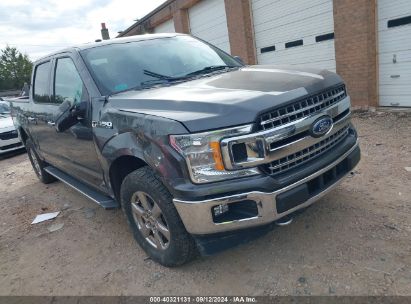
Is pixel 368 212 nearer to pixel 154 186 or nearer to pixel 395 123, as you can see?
pixel 154 186

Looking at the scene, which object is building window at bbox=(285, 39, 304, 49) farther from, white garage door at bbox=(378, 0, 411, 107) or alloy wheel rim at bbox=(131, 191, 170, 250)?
alloy wheel rim at bbox=(131, 191, 170, 250)

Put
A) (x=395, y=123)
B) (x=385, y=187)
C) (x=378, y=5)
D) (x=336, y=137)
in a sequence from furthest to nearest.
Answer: (x=378, y=5), (x=395, y=123), (x=385, y=187), (x=336, y=137)

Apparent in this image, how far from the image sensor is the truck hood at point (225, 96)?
2.28 m

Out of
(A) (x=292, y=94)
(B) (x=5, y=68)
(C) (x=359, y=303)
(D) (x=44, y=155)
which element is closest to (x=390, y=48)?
(A) (x=292, y=94)

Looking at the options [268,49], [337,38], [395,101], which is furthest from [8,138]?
[395,101]

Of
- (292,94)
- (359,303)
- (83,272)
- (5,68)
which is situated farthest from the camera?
(5,68)

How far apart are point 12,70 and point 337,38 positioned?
47.4m

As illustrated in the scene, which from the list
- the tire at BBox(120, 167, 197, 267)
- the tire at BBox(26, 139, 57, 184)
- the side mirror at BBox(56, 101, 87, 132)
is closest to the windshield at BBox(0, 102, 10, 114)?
the tire at BBox(26, 139, 57, 184)

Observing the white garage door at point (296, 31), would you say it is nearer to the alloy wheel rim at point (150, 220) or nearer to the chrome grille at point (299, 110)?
the chrome grille at point (299, 110)

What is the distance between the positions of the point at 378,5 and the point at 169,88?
19.1ft

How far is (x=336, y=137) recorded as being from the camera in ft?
9.54

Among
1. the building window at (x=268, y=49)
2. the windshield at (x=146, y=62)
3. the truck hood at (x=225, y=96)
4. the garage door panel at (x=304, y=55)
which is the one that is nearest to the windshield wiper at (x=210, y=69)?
the windshield at (x=146, y=62)

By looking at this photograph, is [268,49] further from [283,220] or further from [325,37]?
[283,220]

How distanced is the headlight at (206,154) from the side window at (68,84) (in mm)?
1565
